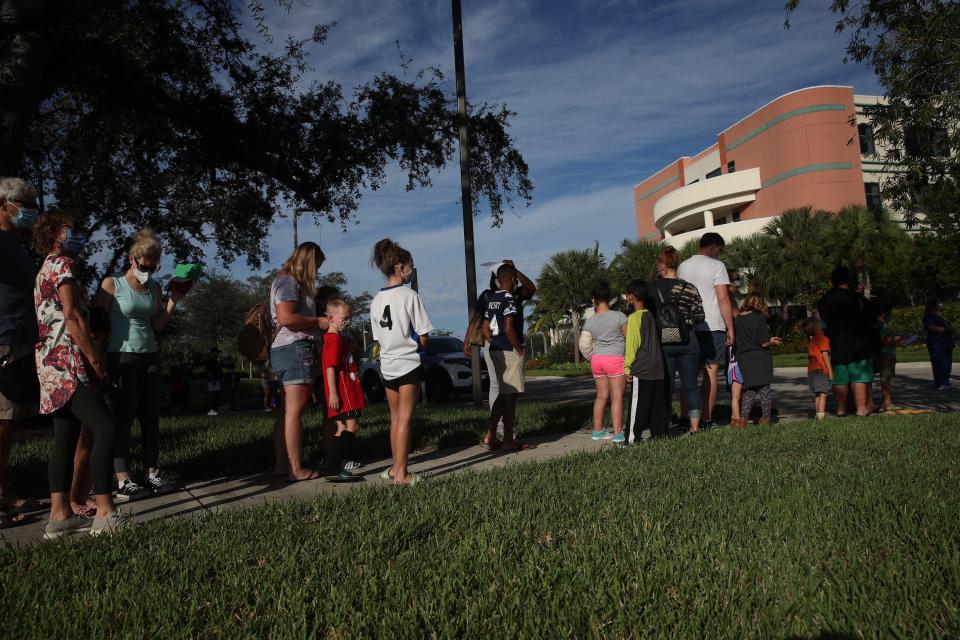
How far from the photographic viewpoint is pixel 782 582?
2402mm

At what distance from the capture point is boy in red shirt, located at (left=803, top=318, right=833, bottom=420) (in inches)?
300

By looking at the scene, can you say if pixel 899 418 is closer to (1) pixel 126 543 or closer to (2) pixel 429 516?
(2) pixel 429 516

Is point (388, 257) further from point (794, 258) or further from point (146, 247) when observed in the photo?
point (794, 258)

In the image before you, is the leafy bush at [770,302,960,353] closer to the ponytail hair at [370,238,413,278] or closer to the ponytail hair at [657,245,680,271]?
the ponytail hair at [657,245,680,271]

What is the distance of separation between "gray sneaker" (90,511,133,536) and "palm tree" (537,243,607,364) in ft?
125

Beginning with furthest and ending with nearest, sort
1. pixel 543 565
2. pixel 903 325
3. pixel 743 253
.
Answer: pixel 743 253, pixel 903 325, pixel 543 565

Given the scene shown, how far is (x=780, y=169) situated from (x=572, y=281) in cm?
1931

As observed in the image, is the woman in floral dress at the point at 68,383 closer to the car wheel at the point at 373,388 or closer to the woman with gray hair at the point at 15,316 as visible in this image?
the woman with gray hair at the point at 15,316

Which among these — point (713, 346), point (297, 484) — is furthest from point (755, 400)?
point (297, 484)

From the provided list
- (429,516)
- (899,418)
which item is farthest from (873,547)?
(899,418)

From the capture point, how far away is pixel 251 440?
7055 mm

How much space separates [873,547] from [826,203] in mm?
49750

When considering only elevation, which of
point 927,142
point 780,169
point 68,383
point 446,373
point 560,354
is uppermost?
point 780,169

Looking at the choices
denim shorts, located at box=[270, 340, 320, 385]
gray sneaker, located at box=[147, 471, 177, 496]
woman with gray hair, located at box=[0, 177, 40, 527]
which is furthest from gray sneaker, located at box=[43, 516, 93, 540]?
denim shorts, located at box=[270, 340, 320, 385]
